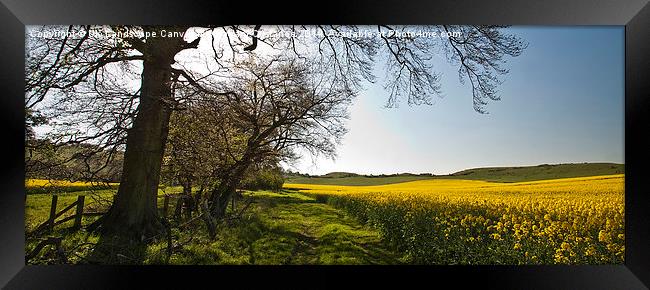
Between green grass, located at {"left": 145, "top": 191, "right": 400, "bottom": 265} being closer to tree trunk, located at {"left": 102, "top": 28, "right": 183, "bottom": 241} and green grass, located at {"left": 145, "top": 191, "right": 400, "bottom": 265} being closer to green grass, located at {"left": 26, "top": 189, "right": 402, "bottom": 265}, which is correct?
green grass, located at {"left": 26, "top": 189, "right": 402, "bottom": 265}

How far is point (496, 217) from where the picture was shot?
3.53 meters

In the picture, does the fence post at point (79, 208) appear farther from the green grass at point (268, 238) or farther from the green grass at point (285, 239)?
the green grass at point (285, 239)

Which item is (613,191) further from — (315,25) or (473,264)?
(315,25)

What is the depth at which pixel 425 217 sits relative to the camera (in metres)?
3.61

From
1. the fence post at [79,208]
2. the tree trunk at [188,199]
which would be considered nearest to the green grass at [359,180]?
the tree trunk at [188,199]

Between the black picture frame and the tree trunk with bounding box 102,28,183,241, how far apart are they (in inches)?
14.0

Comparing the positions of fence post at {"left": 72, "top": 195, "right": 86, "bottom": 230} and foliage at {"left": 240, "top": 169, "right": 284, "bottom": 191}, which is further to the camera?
foliage at {"left": 240, "top": 169, "right": 284, "bottom": 191}

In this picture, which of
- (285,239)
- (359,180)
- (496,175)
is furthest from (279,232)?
(496,175)

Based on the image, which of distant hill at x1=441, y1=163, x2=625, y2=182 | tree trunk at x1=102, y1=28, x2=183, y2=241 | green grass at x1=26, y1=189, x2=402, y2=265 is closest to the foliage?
green grass at x1=26, y1=189, x2=402, y2=265

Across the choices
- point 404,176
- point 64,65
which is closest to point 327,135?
point 404,176

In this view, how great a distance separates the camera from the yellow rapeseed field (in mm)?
3342
